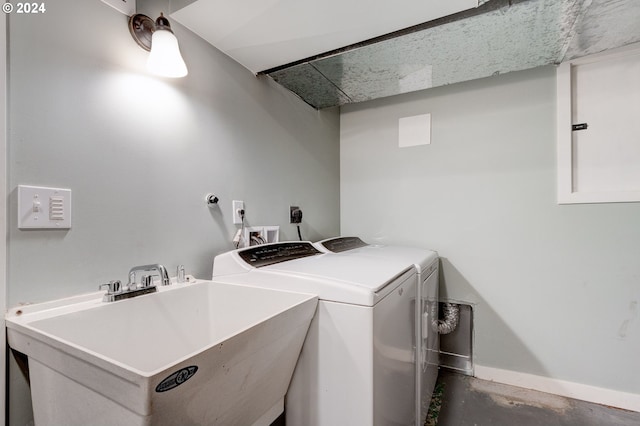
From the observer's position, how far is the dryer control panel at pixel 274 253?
1.24m

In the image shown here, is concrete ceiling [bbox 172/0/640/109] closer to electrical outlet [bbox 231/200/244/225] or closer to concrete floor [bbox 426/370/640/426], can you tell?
electrical outlet [bbox 231/200/244/225]

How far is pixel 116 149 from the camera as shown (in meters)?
1.01

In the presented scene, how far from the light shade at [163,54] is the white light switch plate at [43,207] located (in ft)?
1.74

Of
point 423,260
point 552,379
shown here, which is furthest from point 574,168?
point 552,379

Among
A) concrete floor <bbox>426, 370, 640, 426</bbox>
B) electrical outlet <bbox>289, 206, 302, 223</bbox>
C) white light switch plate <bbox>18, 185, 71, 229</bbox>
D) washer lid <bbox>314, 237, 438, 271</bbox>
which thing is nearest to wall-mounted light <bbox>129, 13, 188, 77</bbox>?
white light switch plate <bbox>18, 185, 71, 229</bbox>

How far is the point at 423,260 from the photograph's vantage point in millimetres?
1557

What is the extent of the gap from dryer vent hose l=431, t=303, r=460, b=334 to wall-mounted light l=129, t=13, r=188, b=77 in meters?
2.25

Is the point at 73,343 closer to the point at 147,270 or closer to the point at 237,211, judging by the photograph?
the point at 147,270

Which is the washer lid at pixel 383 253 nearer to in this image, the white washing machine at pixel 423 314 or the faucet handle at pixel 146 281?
the white washing machine at pixel 423 314

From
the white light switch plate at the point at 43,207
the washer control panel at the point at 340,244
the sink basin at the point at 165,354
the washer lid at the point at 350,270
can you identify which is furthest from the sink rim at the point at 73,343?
the washer control panel at the point at 340,244

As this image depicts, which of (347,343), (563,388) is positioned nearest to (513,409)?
(563,388)

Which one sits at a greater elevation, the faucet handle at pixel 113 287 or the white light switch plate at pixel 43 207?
the white light switch plate at pixel 43 207

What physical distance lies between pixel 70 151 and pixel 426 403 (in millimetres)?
2020

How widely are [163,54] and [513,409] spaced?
103 inches
